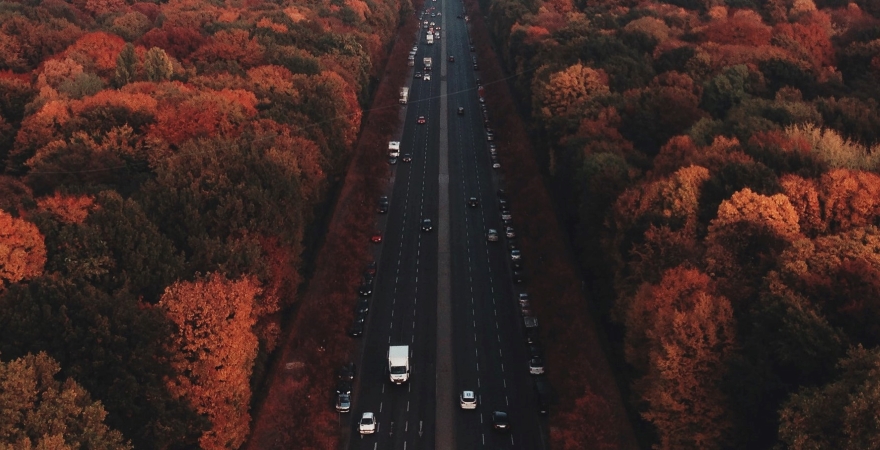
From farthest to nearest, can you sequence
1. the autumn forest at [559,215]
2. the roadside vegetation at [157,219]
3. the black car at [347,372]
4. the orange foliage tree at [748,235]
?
1. the black car at [347,372]
2. the orange foliage tree at [748,235]
3. the roadside vegetation at [157,219]
4. the autumn forest at [559,215]

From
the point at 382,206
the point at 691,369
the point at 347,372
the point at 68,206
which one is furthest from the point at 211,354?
the point at 382,206

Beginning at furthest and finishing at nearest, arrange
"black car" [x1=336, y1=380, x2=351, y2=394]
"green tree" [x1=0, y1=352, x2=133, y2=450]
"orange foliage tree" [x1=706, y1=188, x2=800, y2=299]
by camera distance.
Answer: "black car" [x1=336, y1=380, x2=351, y2=394] → "orange foliage tree" [x1=706, y1=188, x2=800, y2=299] → "green tree" [x1=0, y1=352, x2=133, y2=450]

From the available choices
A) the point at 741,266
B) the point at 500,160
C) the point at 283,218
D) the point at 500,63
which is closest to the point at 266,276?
the point at 283,218

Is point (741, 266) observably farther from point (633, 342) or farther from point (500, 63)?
point (500, 63)

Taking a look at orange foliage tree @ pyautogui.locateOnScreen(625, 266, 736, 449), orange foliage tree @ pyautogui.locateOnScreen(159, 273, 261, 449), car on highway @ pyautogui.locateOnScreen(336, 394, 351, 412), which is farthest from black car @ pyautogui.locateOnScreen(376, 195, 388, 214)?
orange foliage tree @ pyautogui.locateOnScreen(625, 266, 736, 449)

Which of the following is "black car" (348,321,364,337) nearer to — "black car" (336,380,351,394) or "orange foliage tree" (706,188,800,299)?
"black car" (336,380,351,394)

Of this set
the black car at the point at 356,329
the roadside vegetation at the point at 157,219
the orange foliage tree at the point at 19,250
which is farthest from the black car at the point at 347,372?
the orange foliage tree at the point at 19,250

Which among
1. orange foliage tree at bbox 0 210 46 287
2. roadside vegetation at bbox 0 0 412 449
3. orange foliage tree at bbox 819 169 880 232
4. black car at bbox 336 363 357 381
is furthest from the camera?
black car at bbox 336 363 357 381

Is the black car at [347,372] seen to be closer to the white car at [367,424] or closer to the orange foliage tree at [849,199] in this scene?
the white car at [367,424]
